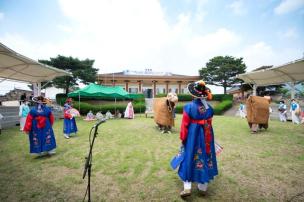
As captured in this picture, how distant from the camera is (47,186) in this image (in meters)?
3.17

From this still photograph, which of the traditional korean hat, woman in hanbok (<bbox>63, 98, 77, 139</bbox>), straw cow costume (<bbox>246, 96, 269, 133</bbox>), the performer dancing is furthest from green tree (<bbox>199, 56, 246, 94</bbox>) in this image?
the traditional korean hat

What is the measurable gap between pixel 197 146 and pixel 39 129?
13.7ft

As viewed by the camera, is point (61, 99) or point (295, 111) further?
point (61, 99)

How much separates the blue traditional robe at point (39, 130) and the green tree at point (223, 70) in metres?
26.1

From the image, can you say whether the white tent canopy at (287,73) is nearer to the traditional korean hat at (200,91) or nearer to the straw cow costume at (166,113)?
the straw cow costume at (166,113)

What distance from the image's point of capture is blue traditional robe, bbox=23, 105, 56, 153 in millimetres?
4664

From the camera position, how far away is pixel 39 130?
475 centimetres

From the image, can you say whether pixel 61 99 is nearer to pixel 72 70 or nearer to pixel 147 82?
pixel 72 70

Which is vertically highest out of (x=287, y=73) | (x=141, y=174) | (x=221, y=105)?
(x=287, y=73)

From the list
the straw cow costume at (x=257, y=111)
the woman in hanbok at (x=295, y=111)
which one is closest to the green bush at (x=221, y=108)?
the woman in hanbok at (x=295, y=111)

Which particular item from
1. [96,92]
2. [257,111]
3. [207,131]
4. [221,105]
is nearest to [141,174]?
[207,131]

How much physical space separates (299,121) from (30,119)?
1487cm

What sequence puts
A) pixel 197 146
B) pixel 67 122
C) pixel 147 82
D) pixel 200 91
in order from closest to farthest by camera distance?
pixel 197 146 < pixel 200 91 < pixel 67 122 < pixel 147 82

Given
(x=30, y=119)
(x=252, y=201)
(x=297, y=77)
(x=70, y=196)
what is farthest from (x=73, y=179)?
(x=297, y=77)
